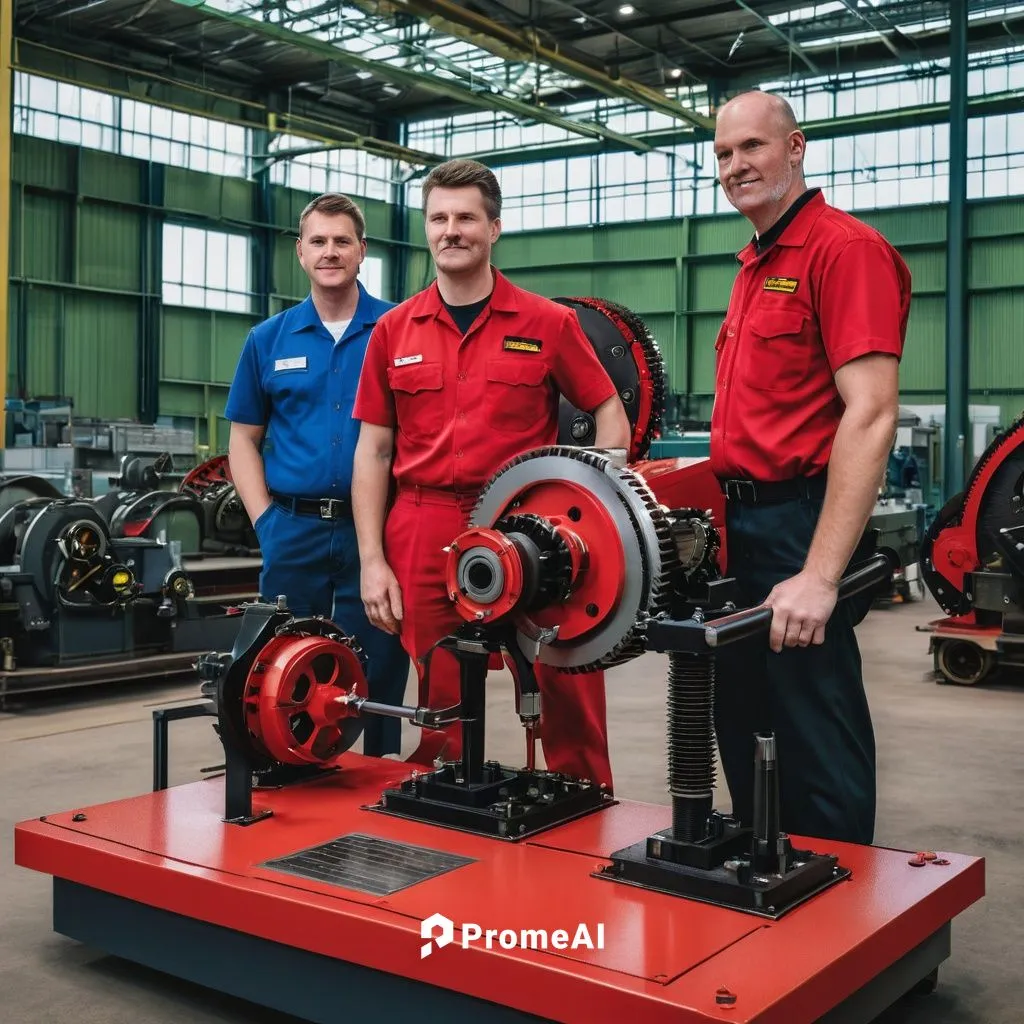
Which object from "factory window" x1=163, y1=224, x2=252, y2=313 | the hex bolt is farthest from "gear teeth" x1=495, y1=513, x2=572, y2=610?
"factory window" x1=163, y1=224, x2=252, y2=313

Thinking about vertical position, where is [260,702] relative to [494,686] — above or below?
above

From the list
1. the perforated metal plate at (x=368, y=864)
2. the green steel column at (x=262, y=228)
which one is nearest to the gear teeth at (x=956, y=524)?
the perforated metal plate at (x=368, y=864)

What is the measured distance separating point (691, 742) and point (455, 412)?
91 cm

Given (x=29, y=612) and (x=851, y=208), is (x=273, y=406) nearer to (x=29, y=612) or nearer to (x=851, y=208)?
(x=29, y=612)

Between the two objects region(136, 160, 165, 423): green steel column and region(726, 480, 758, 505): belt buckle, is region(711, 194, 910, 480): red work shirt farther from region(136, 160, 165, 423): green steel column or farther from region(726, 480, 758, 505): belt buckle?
region(136, 160, 165, 423): green steel column

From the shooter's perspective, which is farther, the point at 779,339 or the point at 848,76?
the point at 848,76

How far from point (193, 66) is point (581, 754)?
49.7ft

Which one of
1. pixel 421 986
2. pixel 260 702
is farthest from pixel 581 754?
pixel 421 986

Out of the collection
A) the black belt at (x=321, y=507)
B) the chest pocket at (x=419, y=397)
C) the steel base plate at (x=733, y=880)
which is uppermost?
the chest pocket at (x=419, y=397)

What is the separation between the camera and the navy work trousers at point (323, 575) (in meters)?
3.05

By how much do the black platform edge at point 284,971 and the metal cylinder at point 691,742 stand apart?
0.35m

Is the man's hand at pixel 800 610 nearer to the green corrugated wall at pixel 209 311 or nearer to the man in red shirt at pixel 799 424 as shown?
Result: the man in red shirt at pixel 799 424

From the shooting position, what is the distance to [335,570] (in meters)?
3.06

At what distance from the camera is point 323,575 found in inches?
121
